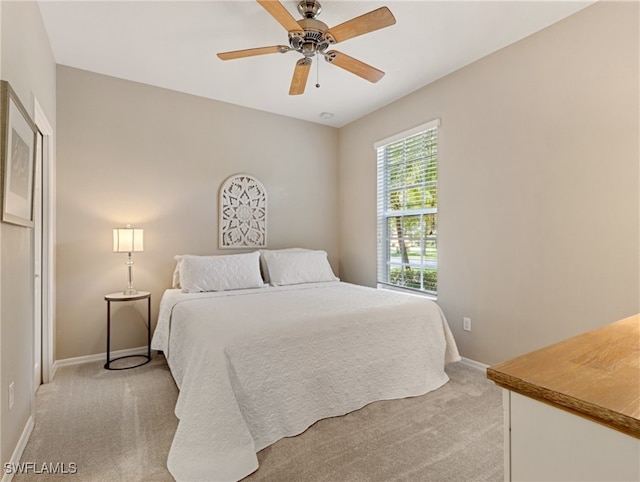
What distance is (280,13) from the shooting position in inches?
75.9

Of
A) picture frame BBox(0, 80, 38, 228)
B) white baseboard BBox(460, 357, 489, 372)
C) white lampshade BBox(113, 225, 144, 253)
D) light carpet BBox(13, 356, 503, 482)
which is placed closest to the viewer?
picture frame BBox(0, 80, 38, 228)

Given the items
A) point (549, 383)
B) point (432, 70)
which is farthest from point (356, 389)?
point (432, 70)

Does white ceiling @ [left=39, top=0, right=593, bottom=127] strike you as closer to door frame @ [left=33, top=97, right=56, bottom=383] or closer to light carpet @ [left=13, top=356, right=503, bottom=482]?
door frame @ [left=33, top=97, right=56, bottom=383]

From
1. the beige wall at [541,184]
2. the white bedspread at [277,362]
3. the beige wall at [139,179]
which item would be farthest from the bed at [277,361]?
the beige wall at [139,179]

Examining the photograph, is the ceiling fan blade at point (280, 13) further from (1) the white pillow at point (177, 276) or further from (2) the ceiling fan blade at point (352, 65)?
(1) the white pillow at point (177, 276)

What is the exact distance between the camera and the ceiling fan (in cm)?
193

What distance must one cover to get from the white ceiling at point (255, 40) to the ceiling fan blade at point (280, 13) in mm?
312

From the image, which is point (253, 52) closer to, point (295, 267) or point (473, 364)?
point (295, 267)

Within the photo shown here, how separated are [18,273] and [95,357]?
1.76 meters

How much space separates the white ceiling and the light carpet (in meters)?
2.69

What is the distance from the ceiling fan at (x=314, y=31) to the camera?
1928 mm

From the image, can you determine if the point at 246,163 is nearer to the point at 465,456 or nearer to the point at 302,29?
the point at 302,29

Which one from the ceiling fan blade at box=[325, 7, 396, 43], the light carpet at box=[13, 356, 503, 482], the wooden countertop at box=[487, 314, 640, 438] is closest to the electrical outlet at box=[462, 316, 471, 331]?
the light carpet at box=[13, 356, 503, 482]

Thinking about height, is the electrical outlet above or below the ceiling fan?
below
